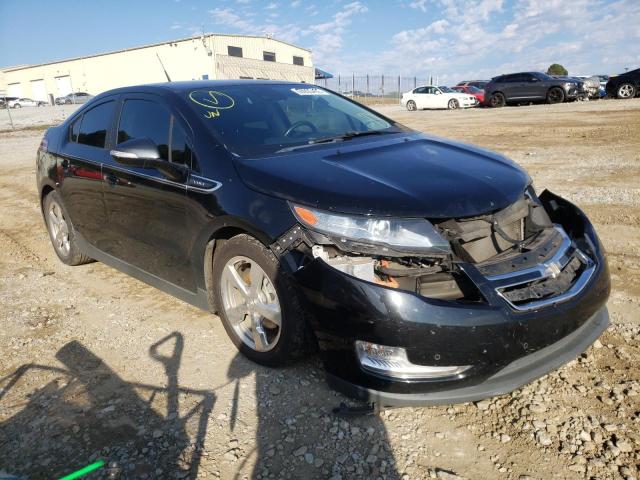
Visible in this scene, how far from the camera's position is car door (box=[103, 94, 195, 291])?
3.13 meters

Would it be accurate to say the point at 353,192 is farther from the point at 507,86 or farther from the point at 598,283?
the point at 507,86

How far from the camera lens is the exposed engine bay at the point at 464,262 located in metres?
2.21

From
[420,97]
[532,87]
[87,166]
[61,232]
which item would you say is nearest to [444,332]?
[87,166]

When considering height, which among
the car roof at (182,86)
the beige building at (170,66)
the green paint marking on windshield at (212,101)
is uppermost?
the beige building at (170,66)

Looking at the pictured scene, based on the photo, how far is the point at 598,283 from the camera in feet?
8.09

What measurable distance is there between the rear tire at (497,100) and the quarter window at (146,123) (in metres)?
22.7

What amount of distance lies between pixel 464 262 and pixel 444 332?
35 cm

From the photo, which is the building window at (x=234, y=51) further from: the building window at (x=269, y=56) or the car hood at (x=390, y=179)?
the car hood at (x=390, y=179)

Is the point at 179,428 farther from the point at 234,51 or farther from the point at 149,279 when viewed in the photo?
the point at 234,51

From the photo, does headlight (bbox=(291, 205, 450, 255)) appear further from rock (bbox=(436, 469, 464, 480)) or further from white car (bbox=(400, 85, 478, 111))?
white car (bbox=(400, 85, 478, 111))

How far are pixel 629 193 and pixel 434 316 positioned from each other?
5.15 meters

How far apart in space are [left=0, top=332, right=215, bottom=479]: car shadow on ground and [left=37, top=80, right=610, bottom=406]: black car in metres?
0.55

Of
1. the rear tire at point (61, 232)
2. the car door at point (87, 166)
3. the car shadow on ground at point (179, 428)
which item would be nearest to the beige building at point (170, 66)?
the rear tire at point (61, 232)

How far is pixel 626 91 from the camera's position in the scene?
21469 millimetres
